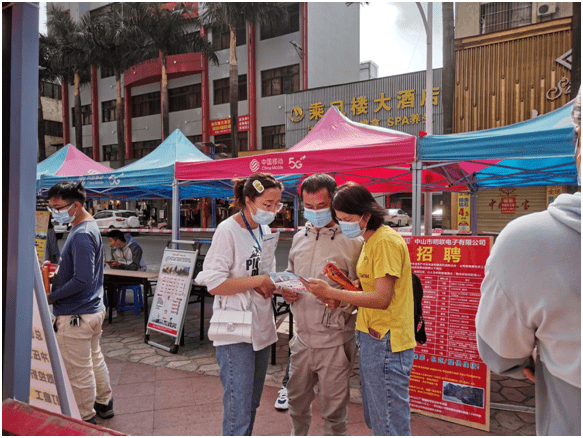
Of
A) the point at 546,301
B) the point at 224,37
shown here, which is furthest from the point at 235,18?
the point at 546,301

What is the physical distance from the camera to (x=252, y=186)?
2473 mm

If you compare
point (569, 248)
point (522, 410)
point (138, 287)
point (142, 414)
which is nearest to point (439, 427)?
point (522, 410)

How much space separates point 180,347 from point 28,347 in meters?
4.49

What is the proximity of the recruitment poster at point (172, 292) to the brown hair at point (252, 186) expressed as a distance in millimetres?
2900

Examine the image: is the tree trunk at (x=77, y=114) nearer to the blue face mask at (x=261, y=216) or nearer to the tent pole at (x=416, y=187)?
the tent pole at (x=416, y=187)

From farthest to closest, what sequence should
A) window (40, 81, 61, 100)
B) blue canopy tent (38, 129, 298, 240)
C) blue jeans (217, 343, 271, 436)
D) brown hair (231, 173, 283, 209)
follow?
1. window (40, 81, 61, 100)
2. blue canopy tent (38, 129, 298, 240)
3. brown hair (231, 173, 283, 209)
4. blue jeans (217, 343, 271, 436)

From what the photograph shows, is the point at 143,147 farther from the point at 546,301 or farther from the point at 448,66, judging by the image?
the point at 546,301

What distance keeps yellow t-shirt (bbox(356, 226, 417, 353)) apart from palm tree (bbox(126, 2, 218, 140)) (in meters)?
26.9

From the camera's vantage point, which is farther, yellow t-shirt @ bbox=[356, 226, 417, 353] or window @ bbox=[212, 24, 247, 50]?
window @ bbox=[212, 24, 247, 50]

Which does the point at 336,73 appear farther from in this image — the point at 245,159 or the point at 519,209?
the point at 245,159

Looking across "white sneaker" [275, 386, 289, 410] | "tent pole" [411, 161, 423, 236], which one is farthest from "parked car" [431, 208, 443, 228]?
"white sneaker" [275, 386, 289, 410]

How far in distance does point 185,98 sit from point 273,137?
8.66 meters

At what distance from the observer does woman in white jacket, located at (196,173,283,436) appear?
2.26 metres

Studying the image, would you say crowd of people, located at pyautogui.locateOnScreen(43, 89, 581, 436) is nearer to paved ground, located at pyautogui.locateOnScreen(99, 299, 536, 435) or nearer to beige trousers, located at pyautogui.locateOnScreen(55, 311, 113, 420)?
beige trousers, located at pyautogui.locateOnScreen(55, 311, 113, 420)
